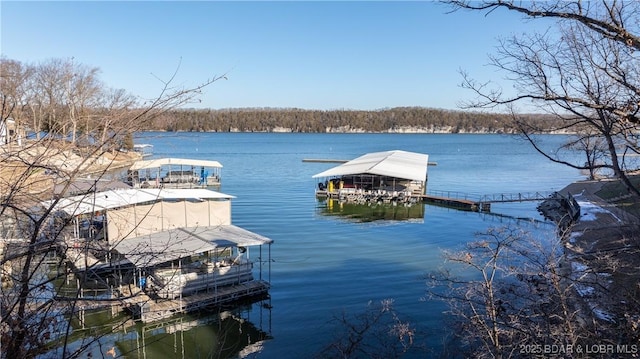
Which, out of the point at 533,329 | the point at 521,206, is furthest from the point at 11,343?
the point at 521,206

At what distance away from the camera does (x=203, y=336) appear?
13.0 meters

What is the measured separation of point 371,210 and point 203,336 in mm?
21446

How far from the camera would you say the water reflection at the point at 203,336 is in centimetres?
1211

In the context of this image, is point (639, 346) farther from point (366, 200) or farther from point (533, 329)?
point (366, 200)

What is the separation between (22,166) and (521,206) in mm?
Result: 37317

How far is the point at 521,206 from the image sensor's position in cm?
3591

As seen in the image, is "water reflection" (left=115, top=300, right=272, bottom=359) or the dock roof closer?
"water reflection" (left=115, top=300, right=272, bottom=359)

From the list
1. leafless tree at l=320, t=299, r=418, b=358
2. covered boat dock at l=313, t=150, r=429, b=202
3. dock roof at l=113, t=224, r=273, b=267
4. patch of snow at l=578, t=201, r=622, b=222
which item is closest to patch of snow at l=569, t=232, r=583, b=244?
patch of snow at l=578, t=201, r=622, b=222

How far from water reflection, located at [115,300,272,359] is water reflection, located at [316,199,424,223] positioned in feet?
52.5

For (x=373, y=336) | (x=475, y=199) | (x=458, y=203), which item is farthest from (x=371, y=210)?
(x=373, y=336)

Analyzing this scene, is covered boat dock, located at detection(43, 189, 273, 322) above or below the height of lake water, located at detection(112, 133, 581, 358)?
above

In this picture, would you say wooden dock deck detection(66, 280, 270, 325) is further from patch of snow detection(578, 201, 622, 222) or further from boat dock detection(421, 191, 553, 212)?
boat dock detection(421, 191, 553, 212)

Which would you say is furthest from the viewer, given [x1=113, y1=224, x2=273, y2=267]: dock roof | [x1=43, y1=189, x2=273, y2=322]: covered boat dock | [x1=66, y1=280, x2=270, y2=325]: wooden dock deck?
[x1=113, y1=224, x2=273, y2=267]: dock roof

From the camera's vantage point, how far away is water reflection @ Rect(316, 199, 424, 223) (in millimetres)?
30516
